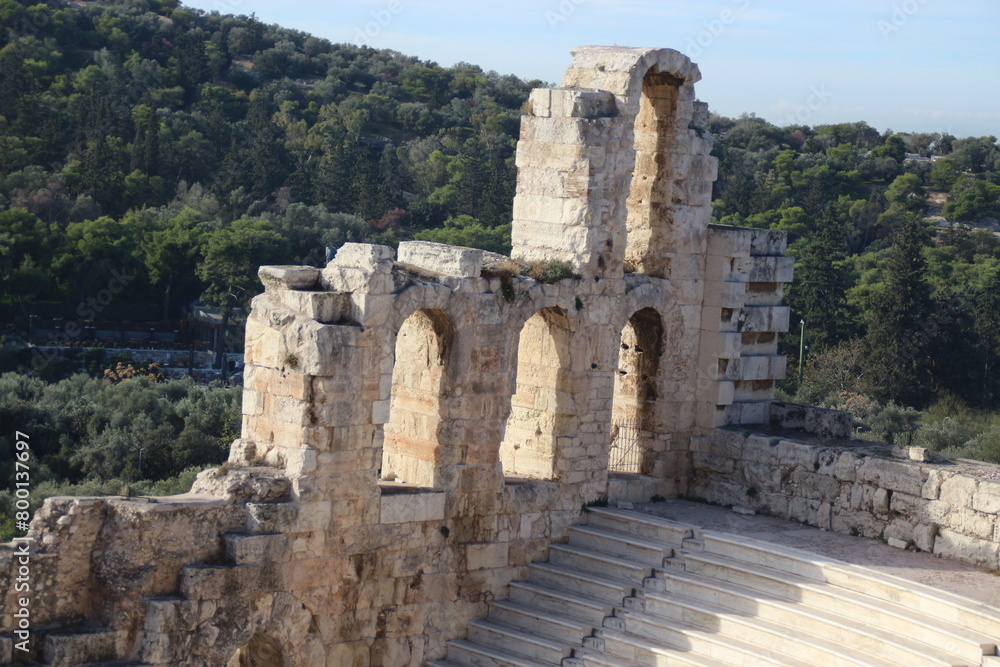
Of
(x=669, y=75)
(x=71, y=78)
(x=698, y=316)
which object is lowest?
(x=698, y=316)

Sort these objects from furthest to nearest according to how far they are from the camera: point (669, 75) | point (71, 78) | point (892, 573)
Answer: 1. point (71, 78)
2. point (669, 75)
3. point (892, 573)

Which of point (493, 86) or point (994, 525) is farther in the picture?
point (493, 86)

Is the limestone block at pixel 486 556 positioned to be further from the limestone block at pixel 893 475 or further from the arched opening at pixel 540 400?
the limestone block at pixel 893 475

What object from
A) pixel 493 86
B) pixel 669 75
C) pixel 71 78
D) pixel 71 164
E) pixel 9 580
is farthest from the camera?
pixel 493 86

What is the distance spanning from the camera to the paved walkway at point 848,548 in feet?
43.5

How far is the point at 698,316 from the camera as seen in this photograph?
17172 millimetres

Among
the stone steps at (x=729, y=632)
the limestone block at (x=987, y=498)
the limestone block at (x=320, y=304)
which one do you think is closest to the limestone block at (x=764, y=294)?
the limestone block at (x=987, y=498)

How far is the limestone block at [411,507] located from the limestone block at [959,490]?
514cm

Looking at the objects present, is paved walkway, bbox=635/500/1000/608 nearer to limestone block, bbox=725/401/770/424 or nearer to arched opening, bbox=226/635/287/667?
limestone block, bbox=725/401/770/424

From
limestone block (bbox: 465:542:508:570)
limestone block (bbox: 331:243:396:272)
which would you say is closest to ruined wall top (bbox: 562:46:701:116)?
limestone block (bbox: 331:243:396:272)

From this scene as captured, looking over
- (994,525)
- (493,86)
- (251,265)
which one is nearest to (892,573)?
(994,525)

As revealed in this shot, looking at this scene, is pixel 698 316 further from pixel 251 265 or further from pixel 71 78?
pixel 71 78

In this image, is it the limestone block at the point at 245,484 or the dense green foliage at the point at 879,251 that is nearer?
the limestone block at the point at 245,484

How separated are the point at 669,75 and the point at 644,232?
75.3 inches
